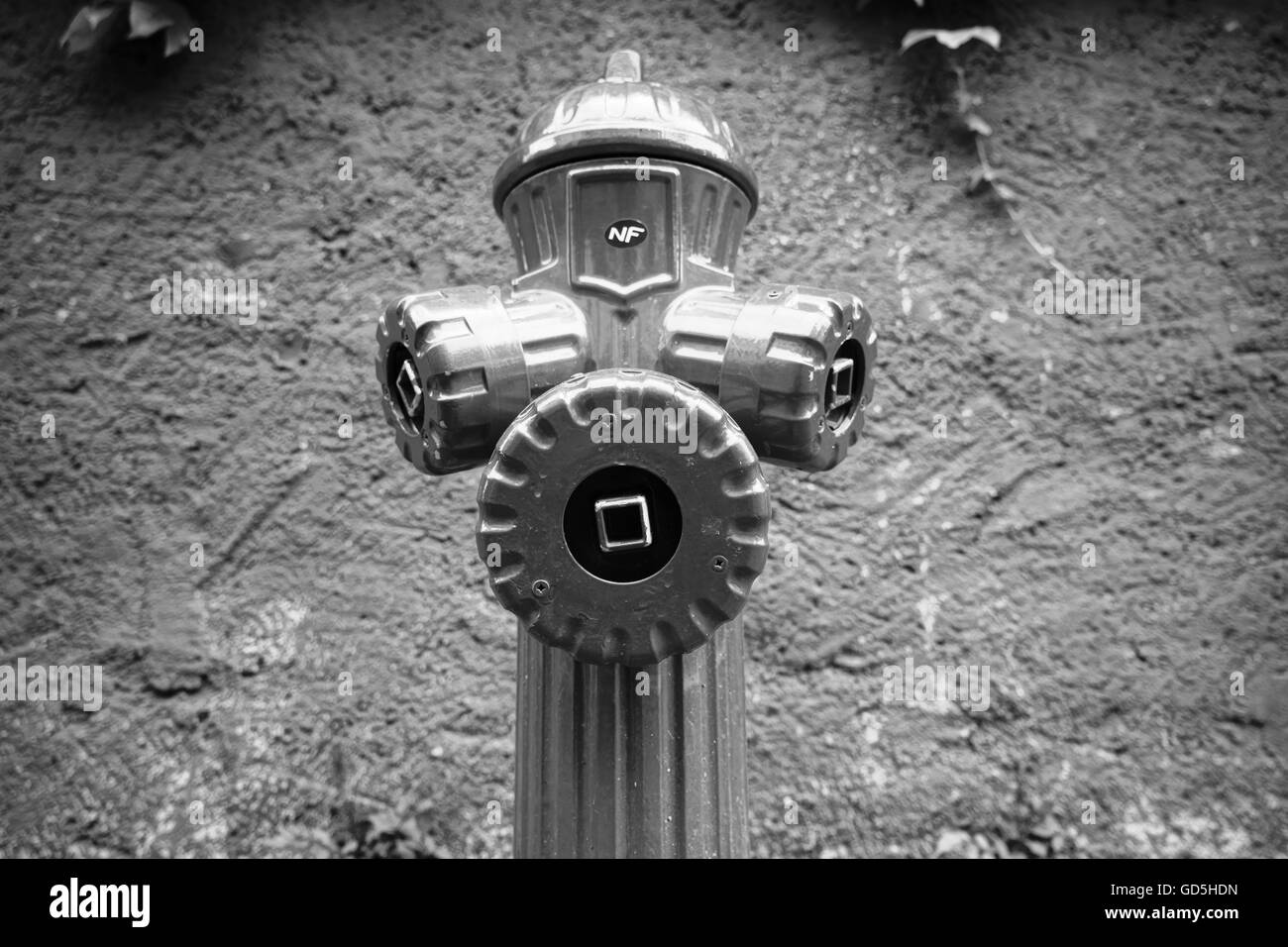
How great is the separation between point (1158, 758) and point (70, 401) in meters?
2.01

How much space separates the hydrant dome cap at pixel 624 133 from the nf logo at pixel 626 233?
7cm

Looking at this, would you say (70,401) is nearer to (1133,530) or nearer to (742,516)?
(742,516)

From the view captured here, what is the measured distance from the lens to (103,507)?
6.63 feet

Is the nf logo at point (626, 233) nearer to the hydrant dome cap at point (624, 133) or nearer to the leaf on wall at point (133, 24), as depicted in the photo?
the hydrant dome cap at point (624, 133)

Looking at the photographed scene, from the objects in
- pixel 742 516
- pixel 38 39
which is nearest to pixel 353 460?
pixel 38 39

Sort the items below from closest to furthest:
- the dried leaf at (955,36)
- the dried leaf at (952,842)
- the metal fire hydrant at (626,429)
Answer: the metal fire hydrant at (626,429) → the dried leaf at (952,842) → the dried leaf at (955,36)

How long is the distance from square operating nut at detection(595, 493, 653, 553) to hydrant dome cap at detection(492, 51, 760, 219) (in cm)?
38

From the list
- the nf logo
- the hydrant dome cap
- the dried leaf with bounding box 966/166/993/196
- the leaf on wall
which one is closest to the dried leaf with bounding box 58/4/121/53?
the leaf on wall

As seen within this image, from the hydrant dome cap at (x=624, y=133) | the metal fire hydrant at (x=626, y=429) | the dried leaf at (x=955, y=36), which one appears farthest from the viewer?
the dried leaf at (x=955, y=36)

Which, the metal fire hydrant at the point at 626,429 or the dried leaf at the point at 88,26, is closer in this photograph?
the metal fire hydrant at the point at 626,429

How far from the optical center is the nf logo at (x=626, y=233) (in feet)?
3.87

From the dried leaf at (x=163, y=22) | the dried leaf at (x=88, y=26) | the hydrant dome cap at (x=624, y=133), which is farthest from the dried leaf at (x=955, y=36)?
the dried leaf at (x=88, y=26)

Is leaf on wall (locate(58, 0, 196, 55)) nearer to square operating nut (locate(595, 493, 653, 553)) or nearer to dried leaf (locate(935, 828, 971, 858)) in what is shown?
square operating nut (locate(595, 493, 653, 553))

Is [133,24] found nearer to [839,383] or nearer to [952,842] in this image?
[839,383]
